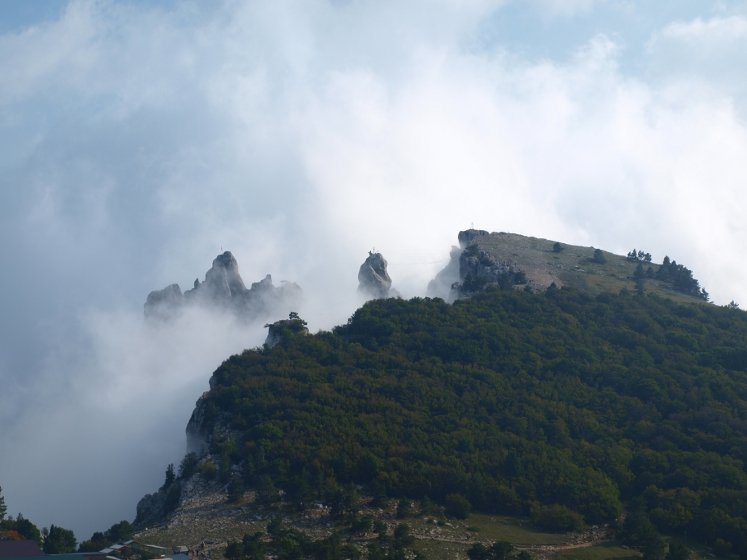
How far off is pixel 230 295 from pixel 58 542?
93.6 meters

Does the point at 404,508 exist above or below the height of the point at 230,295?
below

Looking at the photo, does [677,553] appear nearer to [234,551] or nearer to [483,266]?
[234,551]

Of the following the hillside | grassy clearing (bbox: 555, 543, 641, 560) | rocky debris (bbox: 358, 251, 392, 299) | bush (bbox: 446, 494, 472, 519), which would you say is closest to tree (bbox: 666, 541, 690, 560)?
grassy clearing (bbox: 555, 543, 641, 560)

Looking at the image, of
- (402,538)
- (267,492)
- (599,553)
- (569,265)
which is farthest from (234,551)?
(569,265)

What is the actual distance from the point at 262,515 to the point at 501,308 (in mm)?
58261

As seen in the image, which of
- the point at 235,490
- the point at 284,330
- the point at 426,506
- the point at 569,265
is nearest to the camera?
the point at 426,506

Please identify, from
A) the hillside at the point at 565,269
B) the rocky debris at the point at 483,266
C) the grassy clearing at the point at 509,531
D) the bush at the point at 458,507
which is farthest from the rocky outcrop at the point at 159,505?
the rocky debris at the point at 483,266

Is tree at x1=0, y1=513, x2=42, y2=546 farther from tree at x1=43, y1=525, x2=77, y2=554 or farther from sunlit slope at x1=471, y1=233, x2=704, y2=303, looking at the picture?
sunlit slope at x1=471, y1=233, x2=704, y2=303

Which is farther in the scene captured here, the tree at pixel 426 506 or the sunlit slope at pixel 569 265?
the sunlit slope at pixel 569 265

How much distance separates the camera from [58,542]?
67.5m

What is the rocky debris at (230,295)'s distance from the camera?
158 meters

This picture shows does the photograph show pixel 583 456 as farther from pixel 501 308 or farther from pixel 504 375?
pixel 501 308

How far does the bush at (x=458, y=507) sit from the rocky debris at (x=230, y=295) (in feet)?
298

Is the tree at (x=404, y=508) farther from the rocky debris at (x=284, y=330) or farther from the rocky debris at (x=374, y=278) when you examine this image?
the rocky debris at (x=374, y=278)
